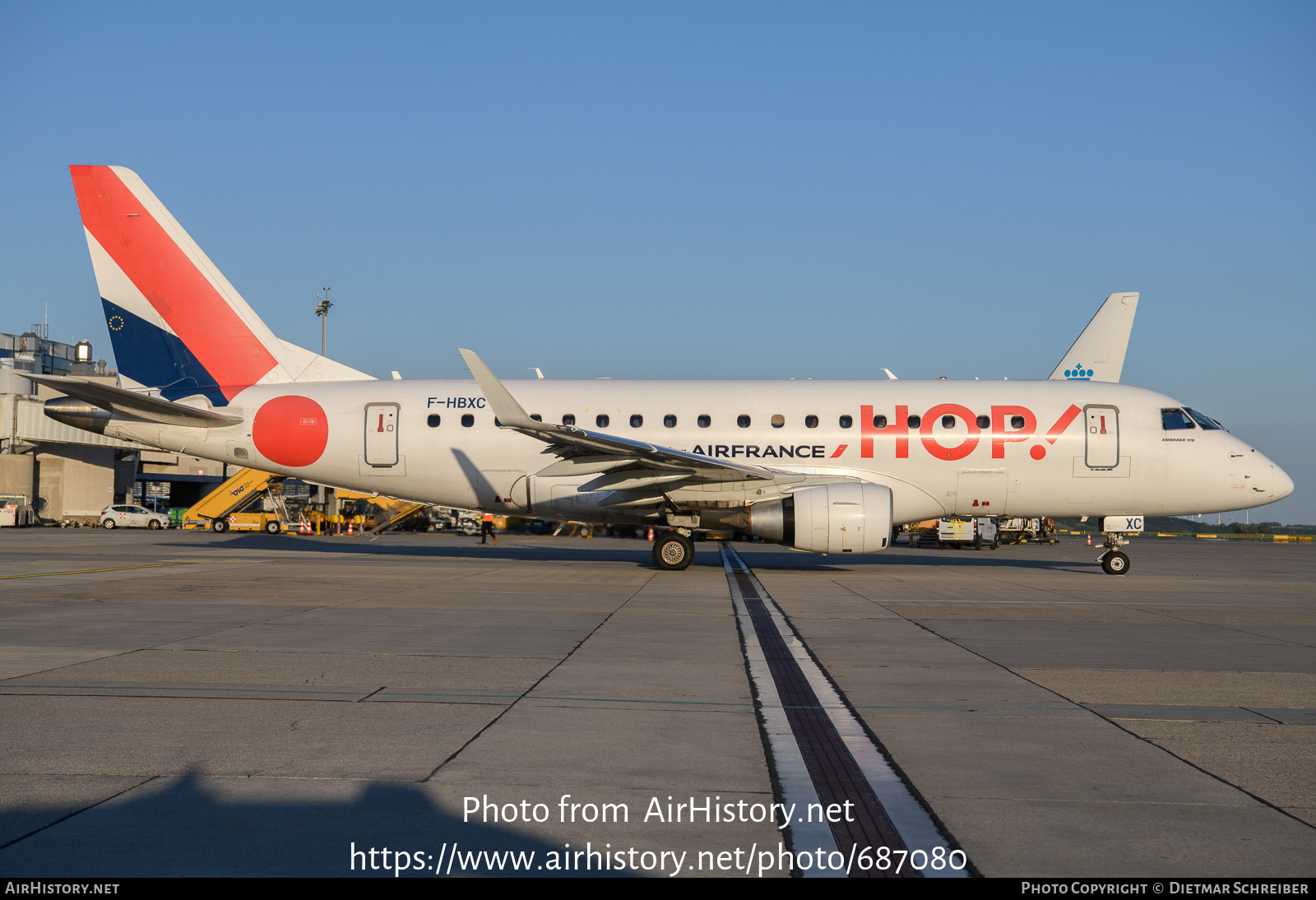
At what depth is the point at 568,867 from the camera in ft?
11.9

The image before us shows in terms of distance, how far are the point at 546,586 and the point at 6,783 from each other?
11.7m

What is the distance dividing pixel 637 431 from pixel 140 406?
10.7m

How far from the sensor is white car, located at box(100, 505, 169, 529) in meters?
50.2

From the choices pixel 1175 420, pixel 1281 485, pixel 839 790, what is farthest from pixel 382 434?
pixel 1281 485

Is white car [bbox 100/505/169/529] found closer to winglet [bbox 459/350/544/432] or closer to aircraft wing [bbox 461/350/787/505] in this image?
aircraft wing [bbox 461/350/787/505]

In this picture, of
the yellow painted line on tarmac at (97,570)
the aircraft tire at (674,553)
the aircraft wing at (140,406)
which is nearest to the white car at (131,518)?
the yellow painted line on tarmac at (97,570)

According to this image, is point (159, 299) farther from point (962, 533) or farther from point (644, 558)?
point (962, 533)

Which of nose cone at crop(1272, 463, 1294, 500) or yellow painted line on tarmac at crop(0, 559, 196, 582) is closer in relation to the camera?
yellow painted line on tarmac at crop(0, 559, 196, 582)

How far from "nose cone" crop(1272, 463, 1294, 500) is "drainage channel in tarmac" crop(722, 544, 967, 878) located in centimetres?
1731

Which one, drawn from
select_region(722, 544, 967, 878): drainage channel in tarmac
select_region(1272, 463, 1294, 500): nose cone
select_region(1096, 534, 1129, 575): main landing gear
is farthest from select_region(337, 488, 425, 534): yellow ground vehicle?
select_region(722, 544, 967, 878): drainage channel in tarmac

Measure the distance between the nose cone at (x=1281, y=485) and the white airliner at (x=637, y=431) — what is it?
0.07 metres
